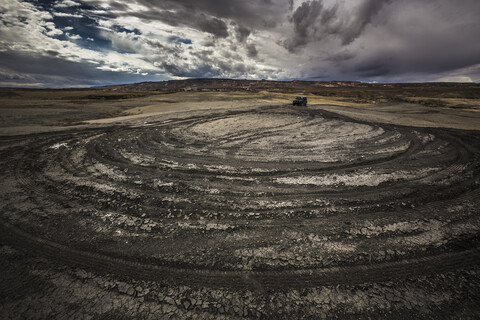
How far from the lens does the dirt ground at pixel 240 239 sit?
2592mm

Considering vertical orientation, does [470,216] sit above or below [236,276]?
above

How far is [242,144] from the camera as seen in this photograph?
10023 mm

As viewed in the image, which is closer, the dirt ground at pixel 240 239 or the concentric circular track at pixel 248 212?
the dirt ground at pixel 240 239

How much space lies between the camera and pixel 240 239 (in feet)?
11.9

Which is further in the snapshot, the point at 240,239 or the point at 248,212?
the point at 248,212

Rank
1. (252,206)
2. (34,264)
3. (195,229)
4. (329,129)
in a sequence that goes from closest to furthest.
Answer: (34,264)
(195,229)
(252,206)
(329,129)

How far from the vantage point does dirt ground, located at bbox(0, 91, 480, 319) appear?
2592 mm

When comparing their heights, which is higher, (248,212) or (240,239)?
(248,212)

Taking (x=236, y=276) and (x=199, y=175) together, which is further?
(x=199, y=175)

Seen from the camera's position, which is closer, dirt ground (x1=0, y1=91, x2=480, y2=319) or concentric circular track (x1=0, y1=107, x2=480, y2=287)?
dirt ground (x1=0, y1=91, x2=480, y2=319)

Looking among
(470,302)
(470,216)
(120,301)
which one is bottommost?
(120,301)

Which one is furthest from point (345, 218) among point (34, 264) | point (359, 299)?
point (34, 264)

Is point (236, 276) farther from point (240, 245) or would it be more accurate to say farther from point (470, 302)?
point (470, 302)

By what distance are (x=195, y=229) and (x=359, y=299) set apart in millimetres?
2840
